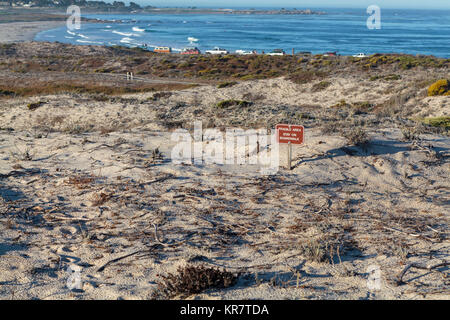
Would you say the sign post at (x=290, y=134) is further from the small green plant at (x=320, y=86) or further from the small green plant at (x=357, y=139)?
the small green plant at (x=320, y=86)

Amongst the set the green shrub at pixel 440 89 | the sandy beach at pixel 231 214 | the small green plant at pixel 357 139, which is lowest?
the sandy beach at pixel 231 214

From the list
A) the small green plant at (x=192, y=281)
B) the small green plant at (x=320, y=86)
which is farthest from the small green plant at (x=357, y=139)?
the small green plant at (x=320, y=86)

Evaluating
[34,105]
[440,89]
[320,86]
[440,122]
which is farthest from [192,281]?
[320,86]

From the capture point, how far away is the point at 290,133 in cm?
708

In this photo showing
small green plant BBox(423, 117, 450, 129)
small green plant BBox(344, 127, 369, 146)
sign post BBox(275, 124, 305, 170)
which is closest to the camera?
sign post BBox(275, 124, 305, 170)

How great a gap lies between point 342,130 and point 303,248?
5.19 meters

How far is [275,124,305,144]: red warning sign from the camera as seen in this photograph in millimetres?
7031

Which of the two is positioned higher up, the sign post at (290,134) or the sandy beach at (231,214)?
the sign post at (290,134)

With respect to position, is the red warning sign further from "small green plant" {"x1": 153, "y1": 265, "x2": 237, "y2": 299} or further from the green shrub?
the green shrub

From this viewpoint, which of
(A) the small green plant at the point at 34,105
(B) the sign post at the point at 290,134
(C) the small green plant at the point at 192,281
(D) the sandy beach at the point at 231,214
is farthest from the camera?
(A) the small green plant at the point at 34,105

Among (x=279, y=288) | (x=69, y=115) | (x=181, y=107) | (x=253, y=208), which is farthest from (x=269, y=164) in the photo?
(x=69, y=115)

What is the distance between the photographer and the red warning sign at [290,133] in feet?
23.1

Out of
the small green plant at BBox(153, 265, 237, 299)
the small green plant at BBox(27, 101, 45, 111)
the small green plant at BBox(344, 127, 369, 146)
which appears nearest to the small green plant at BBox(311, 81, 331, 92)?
the small green plant at BBox(27, 101, 45, 111)
